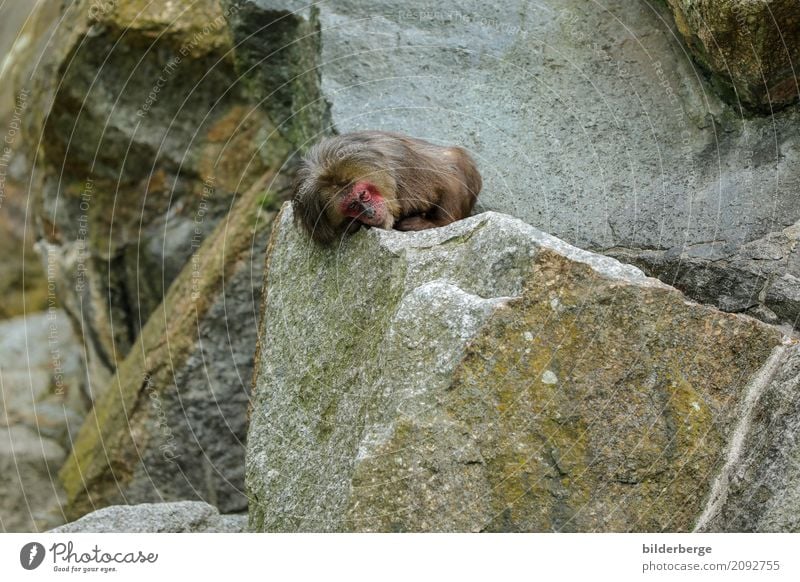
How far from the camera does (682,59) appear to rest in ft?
28.1

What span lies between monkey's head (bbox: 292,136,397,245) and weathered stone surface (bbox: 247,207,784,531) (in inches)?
44.5

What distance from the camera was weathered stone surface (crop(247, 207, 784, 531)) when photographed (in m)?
5.75

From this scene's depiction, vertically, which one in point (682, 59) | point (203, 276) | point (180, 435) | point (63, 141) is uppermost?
point (682, 59)

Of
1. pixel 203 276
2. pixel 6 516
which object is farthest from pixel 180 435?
pixel 6 516

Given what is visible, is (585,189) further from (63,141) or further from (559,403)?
(63,141)

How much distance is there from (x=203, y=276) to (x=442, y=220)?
12.0 ft

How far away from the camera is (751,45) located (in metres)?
7.52

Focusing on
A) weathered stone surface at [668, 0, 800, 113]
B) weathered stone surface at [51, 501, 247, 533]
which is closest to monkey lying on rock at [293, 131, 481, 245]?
weathered stone surface at [668, 0, 800, 113]

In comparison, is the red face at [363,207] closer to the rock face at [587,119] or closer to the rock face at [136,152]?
the rock face at [587,119]

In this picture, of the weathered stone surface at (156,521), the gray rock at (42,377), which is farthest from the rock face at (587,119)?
the gray rock at (42,377)
